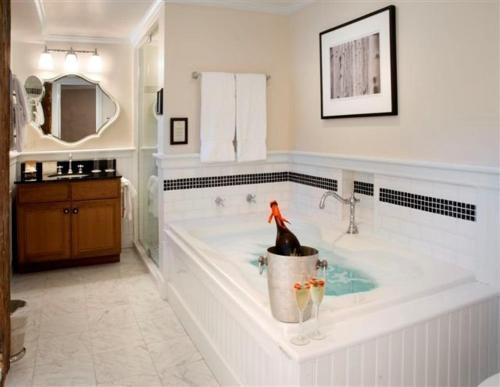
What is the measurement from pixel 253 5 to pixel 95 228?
2530 millimetres

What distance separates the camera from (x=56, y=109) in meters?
4.61

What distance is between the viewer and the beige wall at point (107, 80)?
4.47 meters

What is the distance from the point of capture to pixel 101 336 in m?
2.92

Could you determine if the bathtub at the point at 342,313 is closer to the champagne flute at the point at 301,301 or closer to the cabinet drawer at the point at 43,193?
the champagne flute at the point at 301,301

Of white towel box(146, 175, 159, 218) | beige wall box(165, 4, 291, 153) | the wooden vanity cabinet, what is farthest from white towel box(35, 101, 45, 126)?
beige wall box(165, 4, 291, 153)

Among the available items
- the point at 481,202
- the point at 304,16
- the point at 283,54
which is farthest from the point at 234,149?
the point at 481,202

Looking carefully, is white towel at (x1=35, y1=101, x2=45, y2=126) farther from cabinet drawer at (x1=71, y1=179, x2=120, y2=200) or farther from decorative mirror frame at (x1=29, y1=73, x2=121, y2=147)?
cabinet drawer at (x1=71, y1=179, x2=120, y2=200)

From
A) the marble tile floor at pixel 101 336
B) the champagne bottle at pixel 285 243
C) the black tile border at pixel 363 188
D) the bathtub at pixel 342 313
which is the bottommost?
the marble tile floor at pixel 101 336

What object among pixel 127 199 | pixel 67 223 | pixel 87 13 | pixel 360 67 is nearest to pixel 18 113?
pixel 87 13

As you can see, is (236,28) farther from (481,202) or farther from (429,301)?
(429,301)

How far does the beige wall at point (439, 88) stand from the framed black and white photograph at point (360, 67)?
58mm

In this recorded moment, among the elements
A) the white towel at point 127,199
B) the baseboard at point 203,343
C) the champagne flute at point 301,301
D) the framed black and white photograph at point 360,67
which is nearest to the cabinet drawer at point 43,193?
the white towel at point 127,199

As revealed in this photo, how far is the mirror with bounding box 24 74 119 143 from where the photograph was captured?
14.8 feet

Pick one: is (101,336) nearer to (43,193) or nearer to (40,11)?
(43,193)
